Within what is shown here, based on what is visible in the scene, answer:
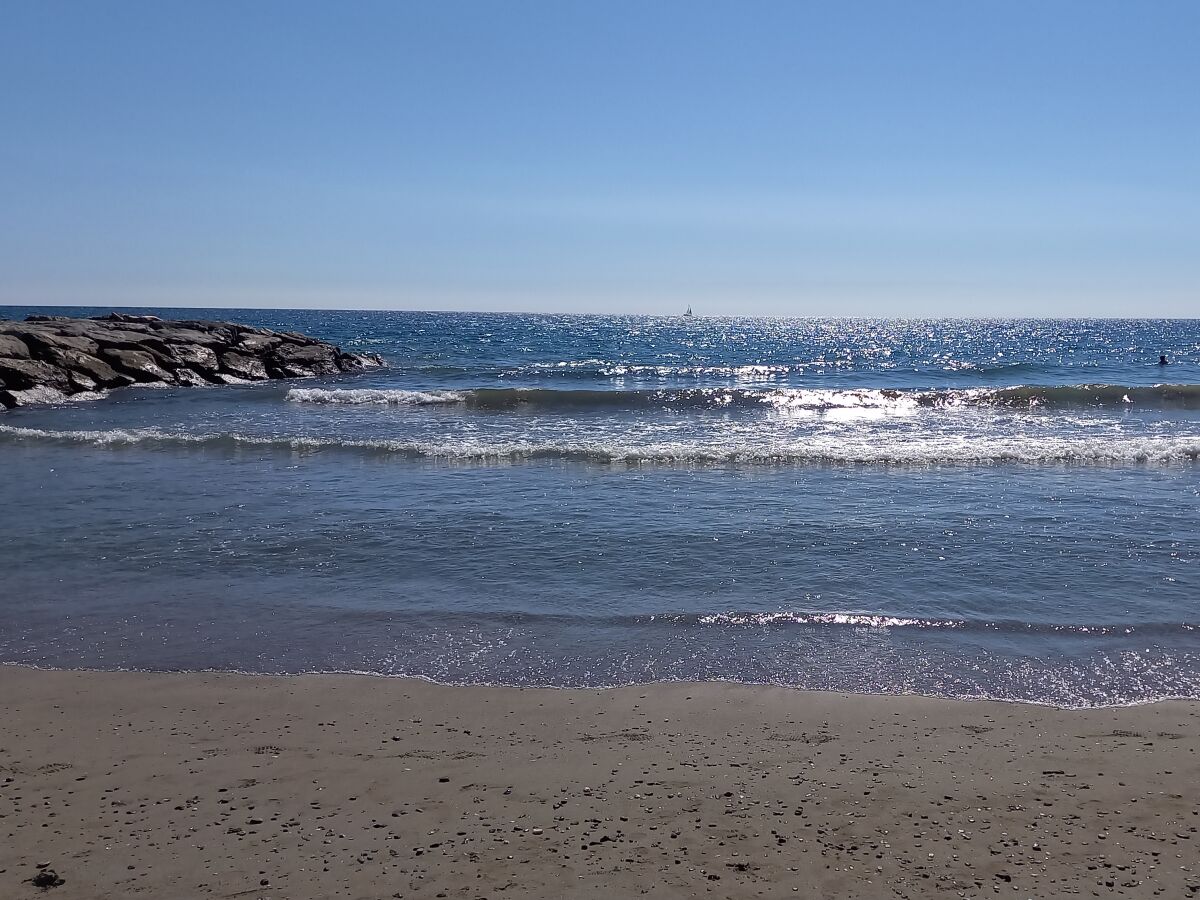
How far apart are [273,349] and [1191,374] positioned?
4447cm

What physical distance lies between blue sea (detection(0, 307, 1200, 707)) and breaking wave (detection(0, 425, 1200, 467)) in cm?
11

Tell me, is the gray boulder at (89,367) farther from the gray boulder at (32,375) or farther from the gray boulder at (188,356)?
the gray boulder at (188,356)

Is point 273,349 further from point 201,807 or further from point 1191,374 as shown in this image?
point 1191,374

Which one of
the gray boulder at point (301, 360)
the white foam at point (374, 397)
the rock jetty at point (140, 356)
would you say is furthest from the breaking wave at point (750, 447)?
the gray boulder at point (301, 360)

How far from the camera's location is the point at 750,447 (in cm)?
1836

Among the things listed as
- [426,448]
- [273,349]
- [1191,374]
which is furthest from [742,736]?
[1191,374]

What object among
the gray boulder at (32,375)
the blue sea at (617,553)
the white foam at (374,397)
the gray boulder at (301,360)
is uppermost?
the gray boulder at (301,360)

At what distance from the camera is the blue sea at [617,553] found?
277 inches

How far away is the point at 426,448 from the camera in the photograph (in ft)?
59.6

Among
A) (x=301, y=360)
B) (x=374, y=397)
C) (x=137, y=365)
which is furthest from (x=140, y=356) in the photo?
(x=374, y=397)

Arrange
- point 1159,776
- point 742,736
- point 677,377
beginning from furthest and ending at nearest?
1. point 677,377
2. point 742,736
3. point 1159,776

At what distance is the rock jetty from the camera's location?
27312 mm

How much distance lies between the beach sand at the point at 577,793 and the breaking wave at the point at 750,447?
415 inches

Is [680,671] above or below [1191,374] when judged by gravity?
below
